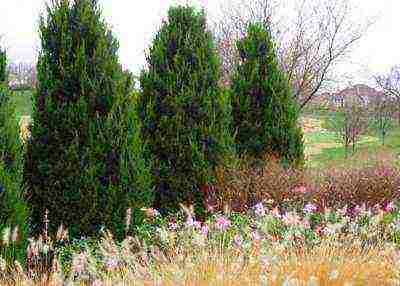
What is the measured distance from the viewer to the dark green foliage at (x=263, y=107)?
404 inches

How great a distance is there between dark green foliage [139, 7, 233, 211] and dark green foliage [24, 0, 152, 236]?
1006 mm

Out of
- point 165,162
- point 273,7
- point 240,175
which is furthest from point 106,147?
point 273,7

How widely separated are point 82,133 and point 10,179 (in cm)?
134

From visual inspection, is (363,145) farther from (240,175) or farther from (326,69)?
(240,175)

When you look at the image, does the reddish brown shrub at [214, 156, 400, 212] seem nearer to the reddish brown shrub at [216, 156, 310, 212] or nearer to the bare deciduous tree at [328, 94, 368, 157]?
the reddish brown shrub at [216, 156, 310, 212]

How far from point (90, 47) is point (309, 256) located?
401 cm

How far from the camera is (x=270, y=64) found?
10.7 m

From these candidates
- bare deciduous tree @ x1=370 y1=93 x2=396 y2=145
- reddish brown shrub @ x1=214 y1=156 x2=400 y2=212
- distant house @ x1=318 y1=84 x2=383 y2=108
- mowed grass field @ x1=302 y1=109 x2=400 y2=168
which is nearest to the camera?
reddish brown shrub @ x1=214 y1=156 x2=400 y2=212

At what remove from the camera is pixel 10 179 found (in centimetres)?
596

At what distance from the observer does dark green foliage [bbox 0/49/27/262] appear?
582 cm

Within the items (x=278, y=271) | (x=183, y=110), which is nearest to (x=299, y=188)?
(x=183, y=110)

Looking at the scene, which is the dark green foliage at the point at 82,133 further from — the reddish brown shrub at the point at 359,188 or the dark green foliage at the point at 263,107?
the dark green foliage at the point at 263,107

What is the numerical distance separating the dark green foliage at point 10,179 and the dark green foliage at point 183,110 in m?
2.69

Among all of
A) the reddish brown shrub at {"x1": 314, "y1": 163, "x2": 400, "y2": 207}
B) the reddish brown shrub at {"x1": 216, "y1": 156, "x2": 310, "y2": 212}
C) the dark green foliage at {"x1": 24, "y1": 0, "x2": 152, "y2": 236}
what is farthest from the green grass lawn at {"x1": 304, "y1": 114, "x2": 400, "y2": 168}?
the dark green foliage at {"x1": 24, "y1": 0, "x2": 152, "y2": 236}
